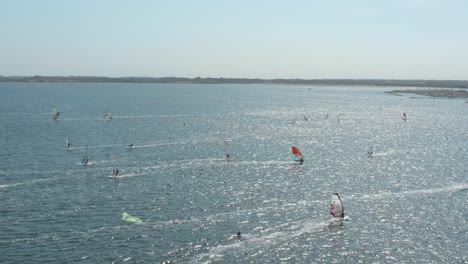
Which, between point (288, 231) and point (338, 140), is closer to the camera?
point (288, 231)

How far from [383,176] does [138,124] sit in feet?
235

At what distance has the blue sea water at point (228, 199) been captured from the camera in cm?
3919

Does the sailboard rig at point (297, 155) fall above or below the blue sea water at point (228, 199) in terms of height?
above

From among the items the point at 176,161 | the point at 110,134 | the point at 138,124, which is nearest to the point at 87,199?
the point at 176,161

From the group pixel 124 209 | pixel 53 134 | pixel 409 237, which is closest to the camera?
pixel 409 237

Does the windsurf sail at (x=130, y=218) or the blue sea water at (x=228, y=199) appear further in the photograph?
the windsurf sail at (x=130, y=218)

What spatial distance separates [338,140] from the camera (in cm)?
10006

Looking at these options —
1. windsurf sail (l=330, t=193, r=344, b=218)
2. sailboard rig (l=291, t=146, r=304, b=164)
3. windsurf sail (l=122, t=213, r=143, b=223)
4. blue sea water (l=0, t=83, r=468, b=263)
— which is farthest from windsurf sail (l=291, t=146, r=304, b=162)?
windsurf sail (l=122, t=213, r=143, b=223)

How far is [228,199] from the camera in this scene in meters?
53.0

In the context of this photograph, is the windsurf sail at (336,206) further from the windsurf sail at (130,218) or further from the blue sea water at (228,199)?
the windsurf sail at (130,218)

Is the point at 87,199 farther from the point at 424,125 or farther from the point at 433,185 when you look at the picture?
the point at 424,125

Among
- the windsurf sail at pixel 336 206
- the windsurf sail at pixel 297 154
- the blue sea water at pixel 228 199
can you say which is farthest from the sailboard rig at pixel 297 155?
the windsurf sail at pixel 336 206

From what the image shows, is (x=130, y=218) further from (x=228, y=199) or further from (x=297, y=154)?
(x=297, y=154)

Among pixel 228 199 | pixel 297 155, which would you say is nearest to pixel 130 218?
pixel 228 199
